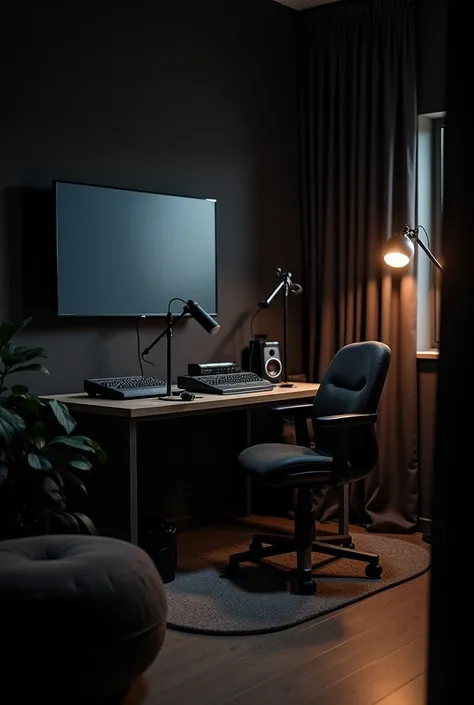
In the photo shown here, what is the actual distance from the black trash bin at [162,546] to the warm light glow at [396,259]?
161 centimetres

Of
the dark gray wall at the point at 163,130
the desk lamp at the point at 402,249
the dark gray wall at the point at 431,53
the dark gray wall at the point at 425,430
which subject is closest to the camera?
the dark gray wall at the point at 163,130

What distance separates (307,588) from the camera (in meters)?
3.23

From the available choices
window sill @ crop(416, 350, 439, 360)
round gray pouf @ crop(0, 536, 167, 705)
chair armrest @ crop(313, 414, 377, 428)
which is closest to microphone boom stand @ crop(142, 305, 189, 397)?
chair armrest @ crop(313, 414, 377, 428)

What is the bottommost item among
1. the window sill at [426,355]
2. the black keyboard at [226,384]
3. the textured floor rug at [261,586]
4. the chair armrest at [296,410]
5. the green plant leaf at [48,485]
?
the textured floor rug at [261,586]

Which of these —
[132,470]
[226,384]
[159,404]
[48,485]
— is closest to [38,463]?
[48,485]

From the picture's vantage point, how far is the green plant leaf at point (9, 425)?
293cm

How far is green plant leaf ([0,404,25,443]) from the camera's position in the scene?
2930 millimetres

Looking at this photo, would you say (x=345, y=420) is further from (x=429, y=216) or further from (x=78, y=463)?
(x=429, y=216)

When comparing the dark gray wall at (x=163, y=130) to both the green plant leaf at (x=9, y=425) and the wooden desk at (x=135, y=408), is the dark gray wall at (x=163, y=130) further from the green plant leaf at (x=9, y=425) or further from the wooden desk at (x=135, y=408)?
the green plant leaf at (x=9, y=425)

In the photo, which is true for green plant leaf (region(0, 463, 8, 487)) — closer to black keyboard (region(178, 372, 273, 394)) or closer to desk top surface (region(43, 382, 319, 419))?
desk top surface (region(43, 382, 319, 419))

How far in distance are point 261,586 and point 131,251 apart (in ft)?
5.16

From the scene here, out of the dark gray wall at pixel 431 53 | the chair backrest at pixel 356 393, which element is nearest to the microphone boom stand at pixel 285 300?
the chair backrest at pixel 356 393

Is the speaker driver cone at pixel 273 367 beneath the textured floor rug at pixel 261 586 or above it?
above

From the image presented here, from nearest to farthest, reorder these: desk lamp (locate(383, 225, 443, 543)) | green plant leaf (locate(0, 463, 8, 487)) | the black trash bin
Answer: green plant leaf (locate(0, 463, 8, 487)) < the black trash bin < desk lamp (locate(383, 225, 443, 543))
